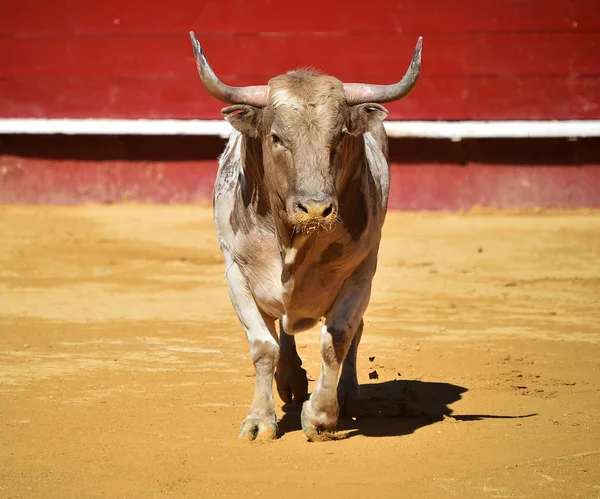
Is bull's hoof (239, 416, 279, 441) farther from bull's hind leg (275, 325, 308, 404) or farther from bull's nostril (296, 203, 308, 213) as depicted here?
bull's nostril (296, 203, 308, 213)

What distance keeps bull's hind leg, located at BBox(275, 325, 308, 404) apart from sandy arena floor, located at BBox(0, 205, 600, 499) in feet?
0.48

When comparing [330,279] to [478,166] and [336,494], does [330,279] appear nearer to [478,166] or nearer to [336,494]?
[336,494]

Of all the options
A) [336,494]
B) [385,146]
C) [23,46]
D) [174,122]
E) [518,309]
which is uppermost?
[23,46]

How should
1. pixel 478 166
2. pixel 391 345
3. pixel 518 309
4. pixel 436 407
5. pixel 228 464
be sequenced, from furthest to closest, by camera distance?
pixel 478 166
pixel 518 309
pixel 391 345
pixel 436 407
pixel 228 464

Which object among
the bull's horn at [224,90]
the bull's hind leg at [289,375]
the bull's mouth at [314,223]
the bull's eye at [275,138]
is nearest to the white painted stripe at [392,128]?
the bull's hind leg at [289,375]

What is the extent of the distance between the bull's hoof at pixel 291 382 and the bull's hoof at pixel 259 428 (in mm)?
589

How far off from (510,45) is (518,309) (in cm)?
450

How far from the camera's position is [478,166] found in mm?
10211

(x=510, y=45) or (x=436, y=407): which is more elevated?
(x=510, y=45)

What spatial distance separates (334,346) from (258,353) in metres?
0.25

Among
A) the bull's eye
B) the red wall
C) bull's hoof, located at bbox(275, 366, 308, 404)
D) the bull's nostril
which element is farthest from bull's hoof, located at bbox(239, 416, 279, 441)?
the red wall

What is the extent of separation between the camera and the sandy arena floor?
3.27m

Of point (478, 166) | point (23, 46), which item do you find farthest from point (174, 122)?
point (478, 166)

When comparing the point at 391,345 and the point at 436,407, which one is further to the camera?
the point at 391,345
